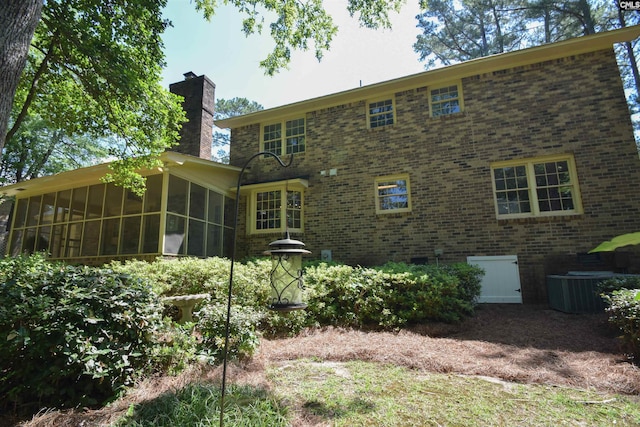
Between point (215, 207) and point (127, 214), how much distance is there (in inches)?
104

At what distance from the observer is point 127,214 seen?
9.64 m

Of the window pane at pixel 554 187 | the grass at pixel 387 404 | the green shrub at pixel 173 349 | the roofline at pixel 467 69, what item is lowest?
the grass at pixel 387 404

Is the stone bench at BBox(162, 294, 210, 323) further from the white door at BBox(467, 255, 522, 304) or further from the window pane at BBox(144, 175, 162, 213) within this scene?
the white door at BBox(467, 255, 522, 304)

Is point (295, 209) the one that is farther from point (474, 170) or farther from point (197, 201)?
point (474, 170)

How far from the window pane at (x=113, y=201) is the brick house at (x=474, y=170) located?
3844mm

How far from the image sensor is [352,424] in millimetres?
2498

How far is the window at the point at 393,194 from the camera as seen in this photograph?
31.2ft

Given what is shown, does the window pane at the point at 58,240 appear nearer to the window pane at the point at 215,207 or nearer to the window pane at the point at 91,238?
the window pane at the point at 91,238

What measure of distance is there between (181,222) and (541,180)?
10.1 m

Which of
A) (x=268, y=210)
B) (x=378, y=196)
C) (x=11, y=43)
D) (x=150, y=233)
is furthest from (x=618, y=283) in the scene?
(x=150, y=233)

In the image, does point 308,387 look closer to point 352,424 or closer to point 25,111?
point 352,424

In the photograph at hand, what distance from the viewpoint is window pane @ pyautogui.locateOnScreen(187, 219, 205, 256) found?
9.73 meters

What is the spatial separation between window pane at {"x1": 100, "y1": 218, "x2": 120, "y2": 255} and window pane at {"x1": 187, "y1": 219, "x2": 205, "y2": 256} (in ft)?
7.13

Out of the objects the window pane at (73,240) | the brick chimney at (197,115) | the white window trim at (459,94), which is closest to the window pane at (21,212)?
the window pane at (73,240)
